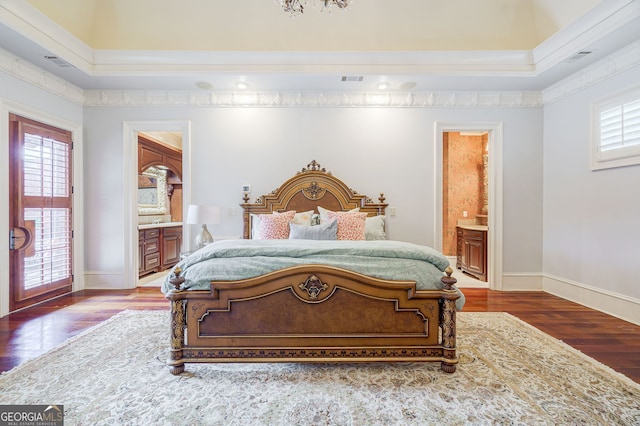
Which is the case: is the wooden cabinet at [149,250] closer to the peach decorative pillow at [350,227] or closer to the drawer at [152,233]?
the drawer at [152,233]

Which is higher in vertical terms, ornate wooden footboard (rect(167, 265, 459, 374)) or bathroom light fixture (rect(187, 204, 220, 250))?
bathroom light fixture (rect(187, 204, 220, 250))

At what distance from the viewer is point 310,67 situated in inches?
145

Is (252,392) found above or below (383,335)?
below

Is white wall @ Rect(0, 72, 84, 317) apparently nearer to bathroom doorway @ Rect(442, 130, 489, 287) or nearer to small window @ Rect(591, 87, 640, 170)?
bathroom doorway @ Rect(442, 130, 489, 287)

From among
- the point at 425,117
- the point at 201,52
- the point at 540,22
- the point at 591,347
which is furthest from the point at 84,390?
the point at 540,22

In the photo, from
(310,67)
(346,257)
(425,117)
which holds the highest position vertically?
(310,67)

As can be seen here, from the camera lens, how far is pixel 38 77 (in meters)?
3.54

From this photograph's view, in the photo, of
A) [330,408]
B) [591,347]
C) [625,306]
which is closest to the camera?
[330,408]

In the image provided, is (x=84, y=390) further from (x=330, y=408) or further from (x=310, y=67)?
(x=310, y=67)

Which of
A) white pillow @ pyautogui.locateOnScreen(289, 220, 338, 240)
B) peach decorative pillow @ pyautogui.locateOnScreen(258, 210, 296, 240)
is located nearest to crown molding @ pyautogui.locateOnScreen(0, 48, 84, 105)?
peach decorative pillow @ pyautogui.locateOnScreen(258, 210, 296, 240)

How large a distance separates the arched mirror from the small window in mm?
6862

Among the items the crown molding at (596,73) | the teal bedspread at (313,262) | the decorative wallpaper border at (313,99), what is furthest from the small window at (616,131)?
the teal bedspread at (313,262)

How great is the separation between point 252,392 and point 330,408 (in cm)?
51

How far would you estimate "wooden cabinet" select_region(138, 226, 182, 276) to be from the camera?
15.8 ft
